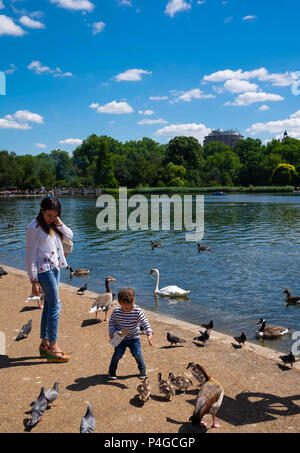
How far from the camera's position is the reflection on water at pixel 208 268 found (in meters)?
11.2

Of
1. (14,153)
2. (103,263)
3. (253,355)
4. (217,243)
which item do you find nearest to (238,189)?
(14,153)

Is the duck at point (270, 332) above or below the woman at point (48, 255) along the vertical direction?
below

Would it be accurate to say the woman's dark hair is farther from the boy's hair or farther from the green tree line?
the green tree line

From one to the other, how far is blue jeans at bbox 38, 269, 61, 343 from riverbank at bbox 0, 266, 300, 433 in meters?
0.63

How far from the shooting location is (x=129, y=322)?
5.70m

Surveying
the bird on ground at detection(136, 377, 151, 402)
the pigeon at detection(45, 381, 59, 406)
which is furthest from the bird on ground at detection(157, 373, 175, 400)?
the pigeon at detection(45, 381, 59, 406)

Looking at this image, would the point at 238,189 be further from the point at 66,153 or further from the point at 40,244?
the point at 40,244

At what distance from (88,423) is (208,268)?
13.2m

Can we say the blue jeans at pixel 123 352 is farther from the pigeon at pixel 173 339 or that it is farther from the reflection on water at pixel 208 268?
the reflection on water at pixel 208 268

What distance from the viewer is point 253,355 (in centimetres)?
704

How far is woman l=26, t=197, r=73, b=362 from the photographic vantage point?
5.85 metres

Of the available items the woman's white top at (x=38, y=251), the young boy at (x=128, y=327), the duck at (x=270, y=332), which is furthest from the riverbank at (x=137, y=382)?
the woman's white top at (x=38, y=251)

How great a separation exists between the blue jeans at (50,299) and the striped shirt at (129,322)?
38.8 inches

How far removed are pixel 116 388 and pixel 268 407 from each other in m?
2.08
